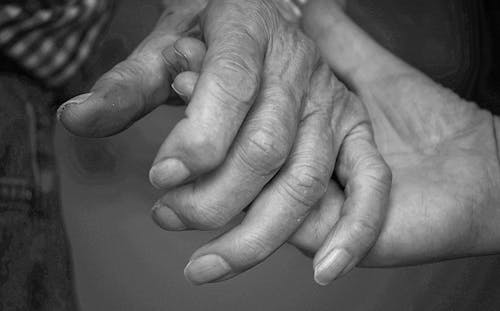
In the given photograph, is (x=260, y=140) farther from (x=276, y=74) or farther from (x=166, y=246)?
(x=166, y=246)

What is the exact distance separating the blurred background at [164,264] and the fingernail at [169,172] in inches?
13.1

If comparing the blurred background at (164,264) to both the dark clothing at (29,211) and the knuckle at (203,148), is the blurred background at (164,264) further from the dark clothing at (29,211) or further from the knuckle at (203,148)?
the knuckle at (203,148)

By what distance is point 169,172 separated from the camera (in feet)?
1.17

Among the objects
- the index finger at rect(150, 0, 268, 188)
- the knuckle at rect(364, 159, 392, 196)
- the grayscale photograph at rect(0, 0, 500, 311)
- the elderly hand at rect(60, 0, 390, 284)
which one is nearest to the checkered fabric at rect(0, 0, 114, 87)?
the grayscale photograph at rect(0, 0, 500, 311)

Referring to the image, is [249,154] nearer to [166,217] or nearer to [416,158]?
[166,217]

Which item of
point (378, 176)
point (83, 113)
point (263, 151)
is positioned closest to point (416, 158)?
point (378, 176)

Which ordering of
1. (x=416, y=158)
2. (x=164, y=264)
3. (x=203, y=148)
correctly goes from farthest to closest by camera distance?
(x=164, y=264)
(x=416, y=158)
(x=203, y=148)

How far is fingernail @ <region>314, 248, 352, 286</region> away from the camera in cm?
40

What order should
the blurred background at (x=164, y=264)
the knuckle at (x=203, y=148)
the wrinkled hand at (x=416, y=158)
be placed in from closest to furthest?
the knuckle at (x=203, y=148) → the wrinkled hand at (x=416, y=158) → the blurred background at (x=164, y=264)

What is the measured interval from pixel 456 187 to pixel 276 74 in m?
0.21

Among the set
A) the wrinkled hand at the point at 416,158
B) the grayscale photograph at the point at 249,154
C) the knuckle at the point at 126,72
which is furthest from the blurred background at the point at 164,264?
the knuckle at the point at 126,72

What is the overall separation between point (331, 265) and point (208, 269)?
0.30 ft

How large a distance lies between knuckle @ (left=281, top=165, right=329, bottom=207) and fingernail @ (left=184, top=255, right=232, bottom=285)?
72mm

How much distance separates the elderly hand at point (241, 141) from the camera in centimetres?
37
